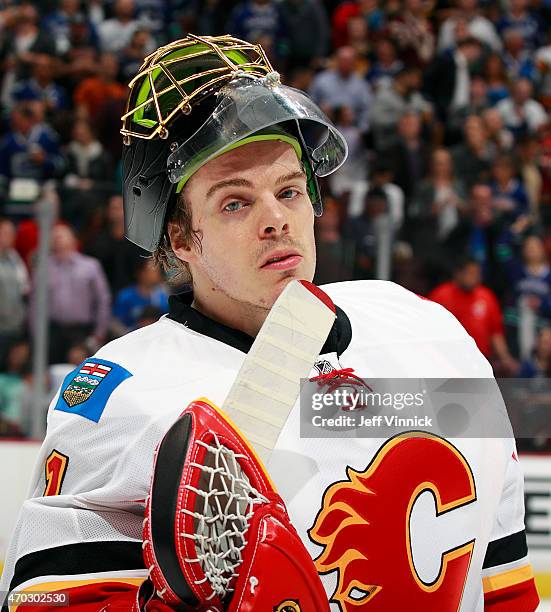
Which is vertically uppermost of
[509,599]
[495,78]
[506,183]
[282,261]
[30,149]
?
[495,78]

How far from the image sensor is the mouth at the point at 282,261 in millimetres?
1448

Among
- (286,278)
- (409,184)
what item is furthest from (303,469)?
(409,184)

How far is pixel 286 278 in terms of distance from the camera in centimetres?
145

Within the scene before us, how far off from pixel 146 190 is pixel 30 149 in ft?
15.6

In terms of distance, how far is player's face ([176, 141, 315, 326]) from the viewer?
145cm

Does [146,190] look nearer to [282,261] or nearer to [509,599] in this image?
[282,261]

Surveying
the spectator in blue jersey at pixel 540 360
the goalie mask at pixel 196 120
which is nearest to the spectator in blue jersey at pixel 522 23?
the spectator in blue jersey at pixel 540 360

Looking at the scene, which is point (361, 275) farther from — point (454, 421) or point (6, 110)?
point (6, 110)

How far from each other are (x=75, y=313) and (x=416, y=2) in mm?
4495

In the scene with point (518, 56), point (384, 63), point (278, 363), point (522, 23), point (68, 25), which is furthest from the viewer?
point (522, 23)

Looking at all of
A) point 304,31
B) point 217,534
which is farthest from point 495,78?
point 217,534

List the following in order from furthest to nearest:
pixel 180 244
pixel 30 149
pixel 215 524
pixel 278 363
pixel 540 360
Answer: pixel 30 149, pixel 540 360, pixel 180 244, pixel 278 363, pixel 215 524

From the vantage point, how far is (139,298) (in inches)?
167

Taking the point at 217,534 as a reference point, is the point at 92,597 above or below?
below
